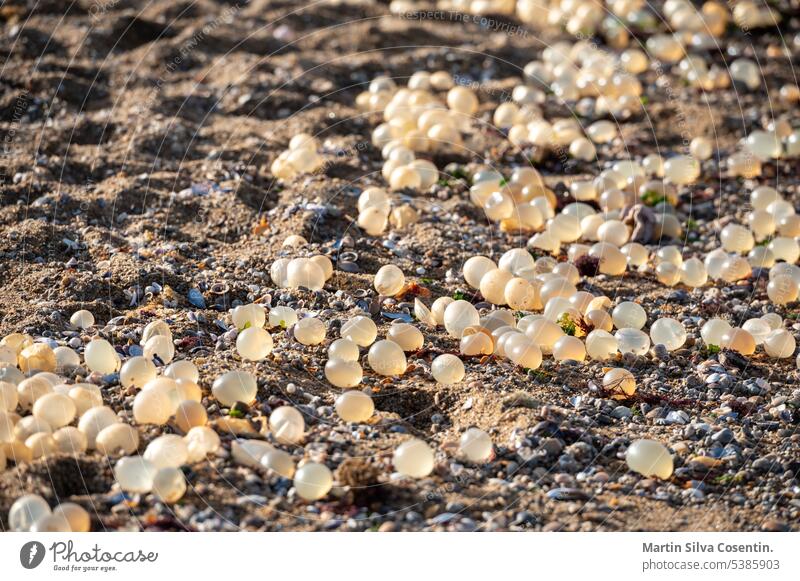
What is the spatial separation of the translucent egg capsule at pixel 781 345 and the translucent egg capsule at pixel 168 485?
3.09 meters

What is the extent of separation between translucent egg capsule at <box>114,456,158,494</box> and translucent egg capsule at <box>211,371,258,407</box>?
578 mm

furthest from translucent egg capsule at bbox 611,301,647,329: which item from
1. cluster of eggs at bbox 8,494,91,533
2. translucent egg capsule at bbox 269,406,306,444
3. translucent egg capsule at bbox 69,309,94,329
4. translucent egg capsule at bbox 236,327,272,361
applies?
cluster of eggs at bbox 8,494,91,533

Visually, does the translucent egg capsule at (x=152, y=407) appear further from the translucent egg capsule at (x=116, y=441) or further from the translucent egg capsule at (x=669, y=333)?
the translucent egg capsule at (x=669, y=333)

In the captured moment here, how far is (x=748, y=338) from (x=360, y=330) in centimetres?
198

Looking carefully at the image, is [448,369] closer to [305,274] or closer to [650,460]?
[650,460]

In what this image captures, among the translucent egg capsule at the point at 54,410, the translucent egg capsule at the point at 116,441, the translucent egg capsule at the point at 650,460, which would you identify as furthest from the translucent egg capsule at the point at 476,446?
the translucent egg capsule at the point at 54,410

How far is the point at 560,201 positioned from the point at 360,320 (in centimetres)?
228

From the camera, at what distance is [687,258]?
6.21 metres

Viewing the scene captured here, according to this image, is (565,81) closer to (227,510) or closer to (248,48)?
(248,48)

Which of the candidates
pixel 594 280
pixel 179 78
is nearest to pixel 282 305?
pixel 594 280

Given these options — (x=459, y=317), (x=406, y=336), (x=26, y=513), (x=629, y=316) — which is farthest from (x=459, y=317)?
(x=26, y=513)

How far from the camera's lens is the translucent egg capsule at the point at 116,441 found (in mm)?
3877

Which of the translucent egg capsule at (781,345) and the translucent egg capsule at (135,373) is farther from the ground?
the translucent egg capsule at (781,345)
